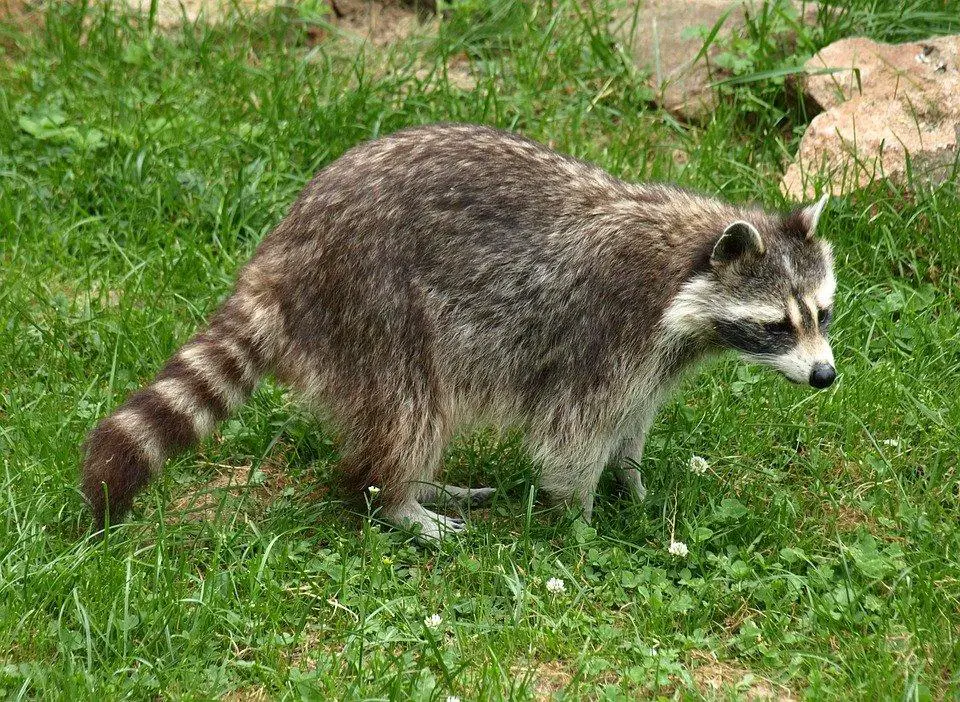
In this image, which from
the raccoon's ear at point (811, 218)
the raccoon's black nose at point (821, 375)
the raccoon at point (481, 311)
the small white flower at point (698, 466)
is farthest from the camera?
the small white flower at point (698, 466)

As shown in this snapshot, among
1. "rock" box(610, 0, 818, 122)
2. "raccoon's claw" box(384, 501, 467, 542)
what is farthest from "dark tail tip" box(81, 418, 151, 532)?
"rock" box(610, 0, 818, 122)

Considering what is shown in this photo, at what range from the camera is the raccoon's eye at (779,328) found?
163 inches

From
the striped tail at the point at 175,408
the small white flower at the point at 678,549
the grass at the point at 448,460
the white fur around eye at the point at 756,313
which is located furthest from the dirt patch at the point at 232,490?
the white fur around eye at the point at 756,313

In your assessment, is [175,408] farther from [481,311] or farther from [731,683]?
[731,683]

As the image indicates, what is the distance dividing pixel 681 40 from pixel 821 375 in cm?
329

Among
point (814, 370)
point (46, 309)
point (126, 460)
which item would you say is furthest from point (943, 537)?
point (46, 309)

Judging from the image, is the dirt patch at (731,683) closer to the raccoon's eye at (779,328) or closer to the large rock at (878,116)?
the raccoon's eye at (779,328)

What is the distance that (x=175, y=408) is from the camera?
4.07 m

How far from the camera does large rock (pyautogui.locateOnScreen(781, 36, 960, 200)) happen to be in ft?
18.6

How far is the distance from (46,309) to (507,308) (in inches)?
82.9

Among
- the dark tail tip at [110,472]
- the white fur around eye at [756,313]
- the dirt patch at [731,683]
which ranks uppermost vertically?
the white fur around eye at [756,313]

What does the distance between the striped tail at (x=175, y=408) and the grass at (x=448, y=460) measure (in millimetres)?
227

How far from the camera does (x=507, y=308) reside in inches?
170

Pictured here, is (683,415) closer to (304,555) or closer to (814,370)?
(814,370)
